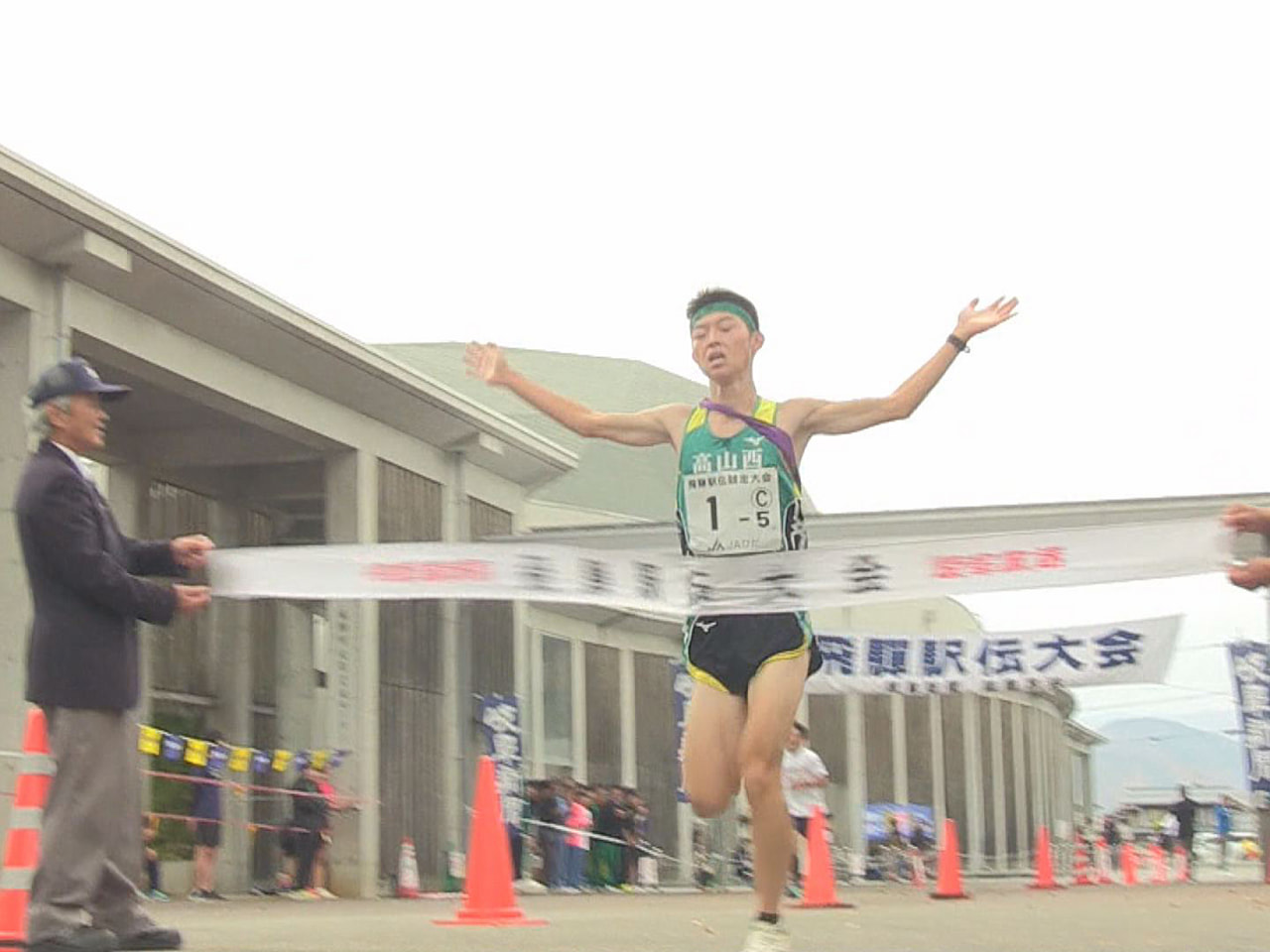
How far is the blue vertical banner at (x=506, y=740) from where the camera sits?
2648 centimetres

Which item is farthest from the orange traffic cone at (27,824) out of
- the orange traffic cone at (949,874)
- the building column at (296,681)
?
the building column at (296,681)

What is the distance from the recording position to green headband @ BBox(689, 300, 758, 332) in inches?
292

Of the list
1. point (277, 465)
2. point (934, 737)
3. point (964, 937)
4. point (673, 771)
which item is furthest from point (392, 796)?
point (934, 737)

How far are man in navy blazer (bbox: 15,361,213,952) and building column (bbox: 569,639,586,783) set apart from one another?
27.4 metres

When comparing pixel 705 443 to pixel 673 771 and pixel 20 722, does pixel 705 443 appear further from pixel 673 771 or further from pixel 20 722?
pixel 673 771

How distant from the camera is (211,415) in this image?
2462cm

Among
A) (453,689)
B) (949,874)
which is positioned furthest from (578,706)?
(949,874)

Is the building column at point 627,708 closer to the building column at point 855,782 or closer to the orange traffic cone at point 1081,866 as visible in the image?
the building column at point 855,782

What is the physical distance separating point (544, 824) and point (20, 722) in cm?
1066

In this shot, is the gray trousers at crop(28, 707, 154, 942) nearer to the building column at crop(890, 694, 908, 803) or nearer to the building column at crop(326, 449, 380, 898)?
the building column at crop(326, 449, 380, 898)

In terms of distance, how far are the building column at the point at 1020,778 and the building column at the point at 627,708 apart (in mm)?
21645

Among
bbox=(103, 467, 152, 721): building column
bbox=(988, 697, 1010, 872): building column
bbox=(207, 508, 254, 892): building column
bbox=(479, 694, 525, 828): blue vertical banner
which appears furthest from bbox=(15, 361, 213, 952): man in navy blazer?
bbox=(988, 697, 1010, 872): building column

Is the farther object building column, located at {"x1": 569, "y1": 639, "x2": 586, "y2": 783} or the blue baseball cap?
building column, located at {"x1": 569, "y1": 639, "x2": 586, "y2": 783}

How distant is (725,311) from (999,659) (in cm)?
2233
